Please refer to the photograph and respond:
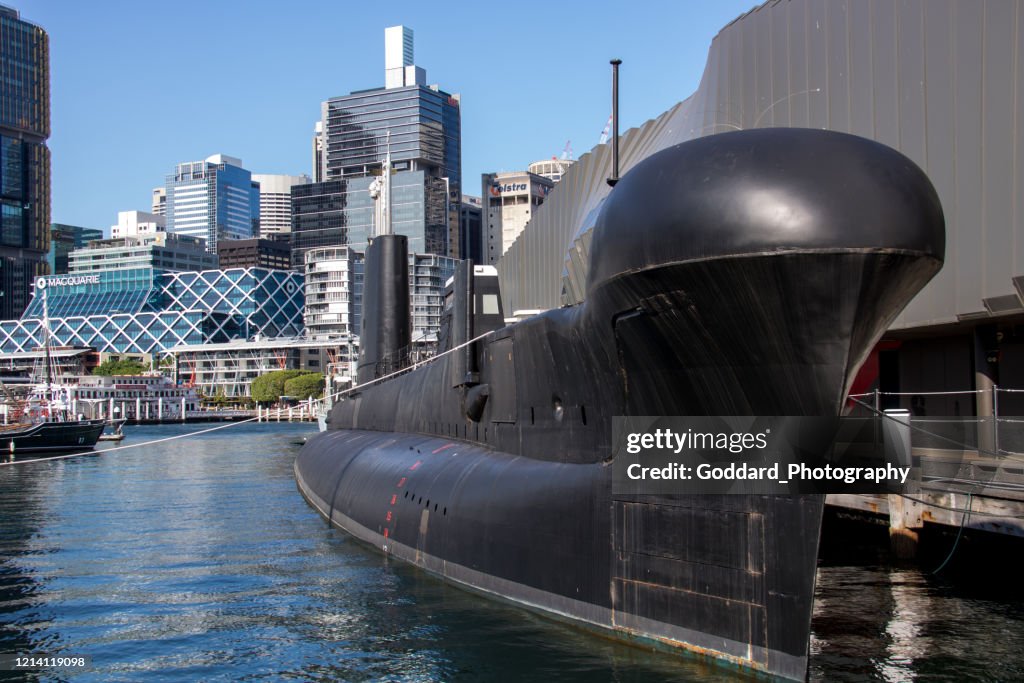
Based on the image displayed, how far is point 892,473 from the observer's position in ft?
41.6

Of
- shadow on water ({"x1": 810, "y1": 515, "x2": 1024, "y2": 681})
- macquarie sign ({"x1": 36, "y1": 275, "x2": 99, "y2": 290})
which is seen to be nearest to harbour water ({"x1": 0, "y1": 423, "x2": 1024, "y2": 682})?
shadow on water ({"x1": 810, "y1": 515, "x2": 1024, "y2": 681})

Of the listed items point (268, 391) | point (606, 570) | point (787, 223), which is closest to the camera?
point (787, 223)

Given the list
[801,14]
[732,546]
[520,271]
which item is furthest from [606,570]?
[520,271]

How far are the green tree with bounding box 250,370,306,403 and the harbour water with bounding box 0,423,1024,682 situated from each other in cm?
11600

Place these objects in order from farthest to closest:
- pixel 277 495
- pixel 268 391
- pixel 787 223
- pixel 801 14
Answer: pixel 268 391, pixel 277 495, pixel 801 14, pixel 787 223

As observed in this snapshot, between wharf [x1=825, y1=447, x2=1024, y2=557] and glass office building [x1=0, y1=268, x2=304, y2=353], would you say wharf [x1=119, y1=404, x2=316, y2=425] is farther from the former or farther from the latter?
wharf [x1=825, y1=447, x2=1024, y2=557]

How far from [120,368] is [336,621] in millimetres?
143138

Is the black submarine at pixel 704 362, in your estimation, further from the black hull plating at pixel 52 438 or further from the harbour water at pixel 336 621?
the black hull plating at pixel 52 438

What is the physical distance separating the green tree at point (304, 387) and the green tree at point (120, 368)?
28288mm

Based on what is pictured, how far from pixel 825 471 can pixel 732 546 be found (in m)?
1.13

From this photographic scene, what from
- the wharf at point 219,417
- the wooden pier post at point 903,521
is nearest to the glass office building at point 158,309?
the wharf at point 219,417

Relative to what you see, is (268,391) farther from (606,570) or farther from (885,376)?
(606,570)

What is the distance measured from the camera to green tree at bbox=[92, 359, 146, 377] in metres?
142

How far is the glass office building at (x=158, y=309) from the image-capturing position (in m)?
167
